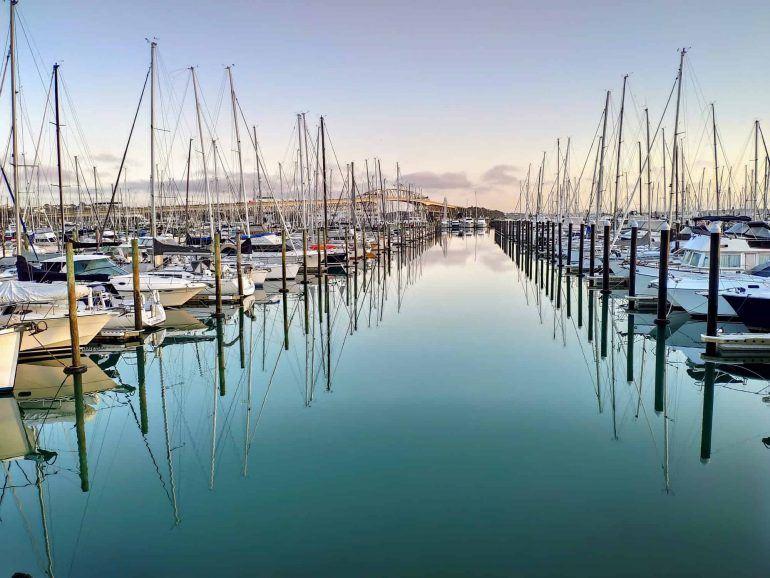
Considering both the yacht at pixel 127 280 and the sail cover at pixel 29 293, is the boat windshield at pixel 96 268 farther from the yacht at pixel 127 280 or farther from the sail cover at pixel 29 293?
the sail cover at pixel 29 293

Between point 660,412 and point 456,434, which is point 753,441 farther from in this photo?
point 456,434

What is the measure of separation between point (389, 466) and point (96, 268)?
20.6 m

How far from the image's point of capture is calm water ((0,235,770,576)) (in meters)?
7.91

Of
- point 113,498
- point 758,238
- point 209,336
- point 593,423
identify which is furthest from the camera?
point 758,238

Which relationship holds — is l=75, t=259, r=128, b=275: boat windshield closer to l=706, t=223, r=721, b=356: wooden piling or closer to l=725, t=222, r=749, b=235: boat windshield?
l=706, t=223, r=721, b=356: wooden piling

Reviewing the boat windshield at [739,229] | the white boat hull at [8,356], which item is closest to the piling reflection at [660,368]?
the boat windshield at [739,229]

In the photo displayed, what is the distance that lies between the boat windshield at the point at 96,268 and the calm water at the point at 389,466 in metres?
8.31

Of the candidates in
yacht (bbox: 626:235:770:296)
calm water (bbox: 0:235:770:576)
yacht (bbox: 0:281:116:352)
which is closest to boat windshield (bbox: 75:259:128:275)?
calm water (bbox: 0:235:770:576)

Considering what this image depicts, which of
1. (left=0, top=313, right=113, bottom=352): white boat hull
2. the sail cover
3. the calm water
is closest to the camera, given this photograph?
the calm water

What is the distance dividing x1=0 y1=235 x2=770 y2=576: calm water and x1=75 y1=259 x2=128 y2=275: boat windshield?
327 inches

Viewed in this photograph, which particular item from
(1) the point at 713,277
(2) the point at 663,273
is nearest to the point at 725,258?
(2) the point at 663,273

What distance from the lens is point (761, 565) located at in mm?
7457

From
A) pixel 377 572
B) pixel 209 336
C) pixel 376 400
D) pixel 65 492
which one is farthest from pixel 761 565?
pixel 209 336

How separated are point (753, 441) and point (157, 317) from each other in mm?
17992
